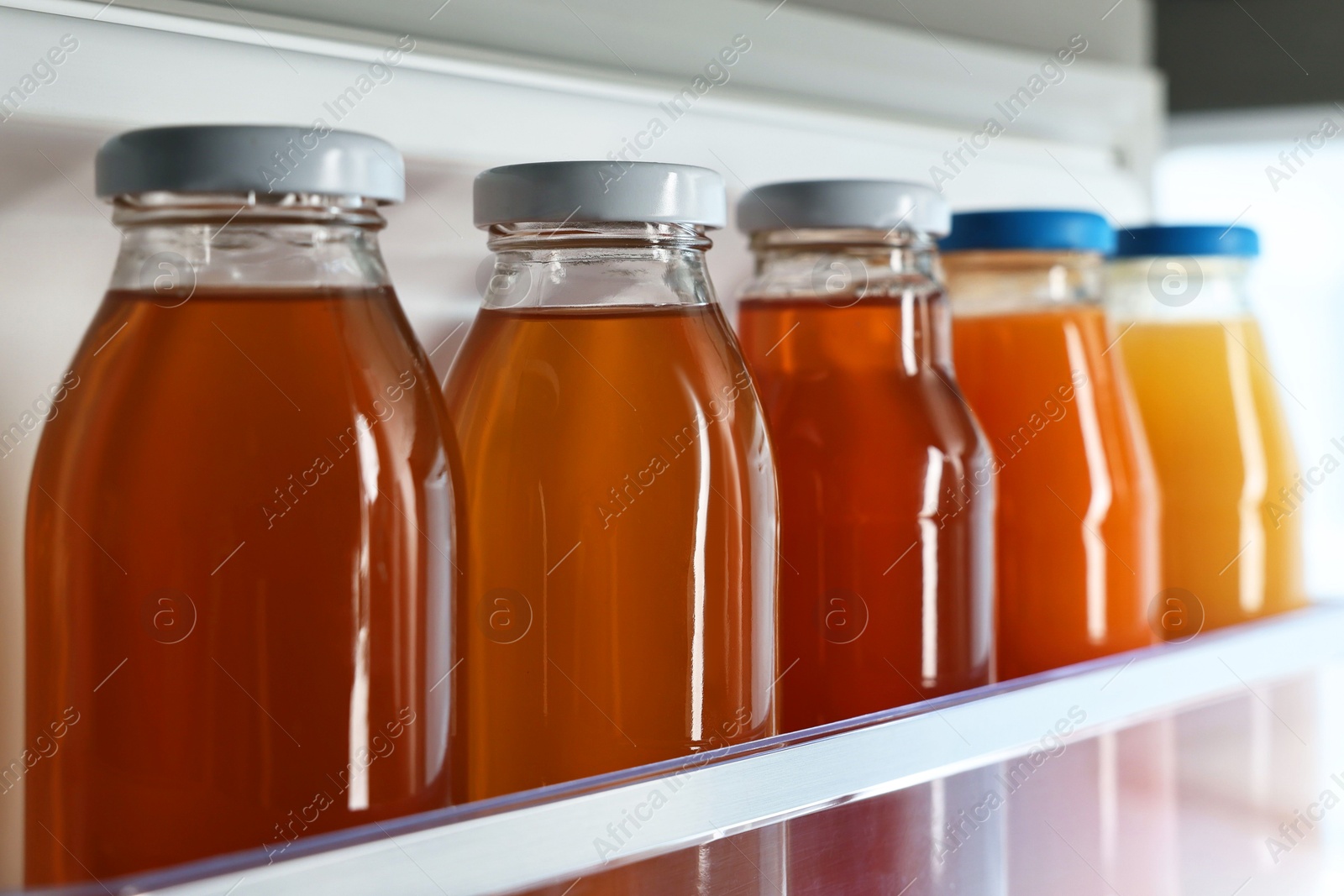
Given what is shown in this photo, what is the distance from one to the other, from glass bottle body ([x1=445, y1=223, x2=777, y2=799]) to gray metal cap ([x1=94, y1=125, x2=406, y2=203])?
0.09 metres

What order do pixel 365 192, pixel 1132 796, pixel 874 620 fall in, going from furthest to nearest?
pixel 1132 796
pixel 874 620
pixel 365 192

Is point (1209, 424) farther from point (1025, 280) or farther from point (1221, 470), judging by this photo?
point (1025, 280)

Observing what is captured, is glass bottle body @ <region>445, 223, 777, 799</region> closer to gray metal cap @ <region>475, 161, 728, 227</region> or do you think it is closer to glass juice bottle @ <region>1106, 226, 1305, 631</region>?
gray metal cap @ <region>475, 161, 728, 227</region>

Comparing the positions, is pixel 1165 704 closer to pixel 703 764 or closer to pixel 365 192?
pixel 703 764

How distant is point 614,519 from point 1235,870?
532mm

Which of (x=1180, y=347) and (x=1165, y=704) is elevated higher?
(x=1180, y=347)

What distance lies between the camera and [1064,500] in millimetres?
625

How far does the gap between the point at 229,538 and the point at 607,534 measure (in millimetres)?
140

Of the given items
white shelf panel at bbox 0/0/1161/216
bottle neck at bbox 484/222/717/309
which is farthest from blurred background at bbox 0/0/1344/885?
bottle neck at bbox 484/222/717/309

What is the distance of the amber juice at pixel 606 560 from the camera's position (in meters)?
0.45

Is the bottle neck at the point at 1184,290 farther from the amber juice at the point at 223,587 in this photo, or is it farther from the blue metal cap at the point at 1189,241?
the amber juice at the point at 223,587

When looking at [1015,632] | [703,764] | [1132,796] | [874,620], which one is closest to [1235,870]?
[1132,796]

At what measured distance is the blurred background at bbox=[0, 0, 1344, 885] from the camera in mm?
475

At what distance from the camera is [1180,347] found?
721mm
